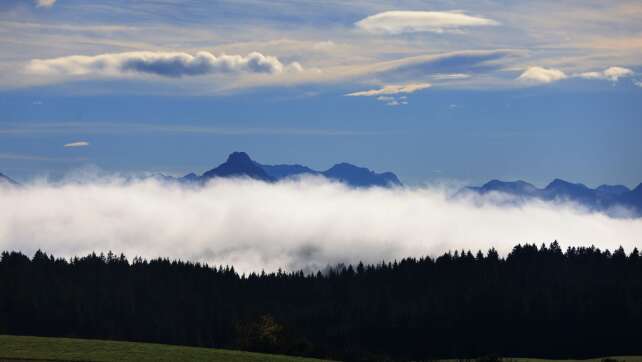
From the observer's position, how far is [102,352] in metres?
86.8

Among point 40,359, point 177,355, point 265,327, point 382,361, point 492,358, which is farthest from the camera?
point 382,361

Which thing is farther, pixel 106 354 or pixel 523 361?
pixel 523 361

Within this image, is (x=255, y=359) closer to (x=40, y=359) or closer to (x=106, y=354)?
(x=106, y=354)

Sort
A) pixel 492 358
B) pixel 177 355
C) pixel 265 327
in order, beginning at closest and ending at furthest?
pixel 177 355 < pixel 492 358 < pixel 265 327

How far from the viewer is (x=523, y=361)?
105 metres

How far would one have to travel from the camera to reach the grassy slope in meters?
83.3

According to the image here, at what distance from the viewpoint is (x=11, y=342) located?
294 ft

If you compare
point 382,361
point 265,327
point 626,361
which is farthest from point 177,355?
point 382,361

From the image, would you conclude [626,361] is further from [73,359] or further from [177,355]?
[73,359]

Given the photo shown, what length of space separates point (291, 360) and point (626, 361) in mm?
41714

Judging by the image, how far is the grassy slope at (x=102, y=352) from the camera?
273 feet

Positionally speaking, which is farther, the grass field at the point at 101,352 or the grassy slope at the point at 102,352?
the grassy slope at the point at 102,352

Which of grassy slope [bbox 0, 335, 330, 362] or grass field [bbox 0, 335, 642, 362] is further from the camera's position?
grassy slope [bbox 0, 335, 330, 362]

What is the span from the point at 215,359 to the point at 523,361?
39.7 meters
